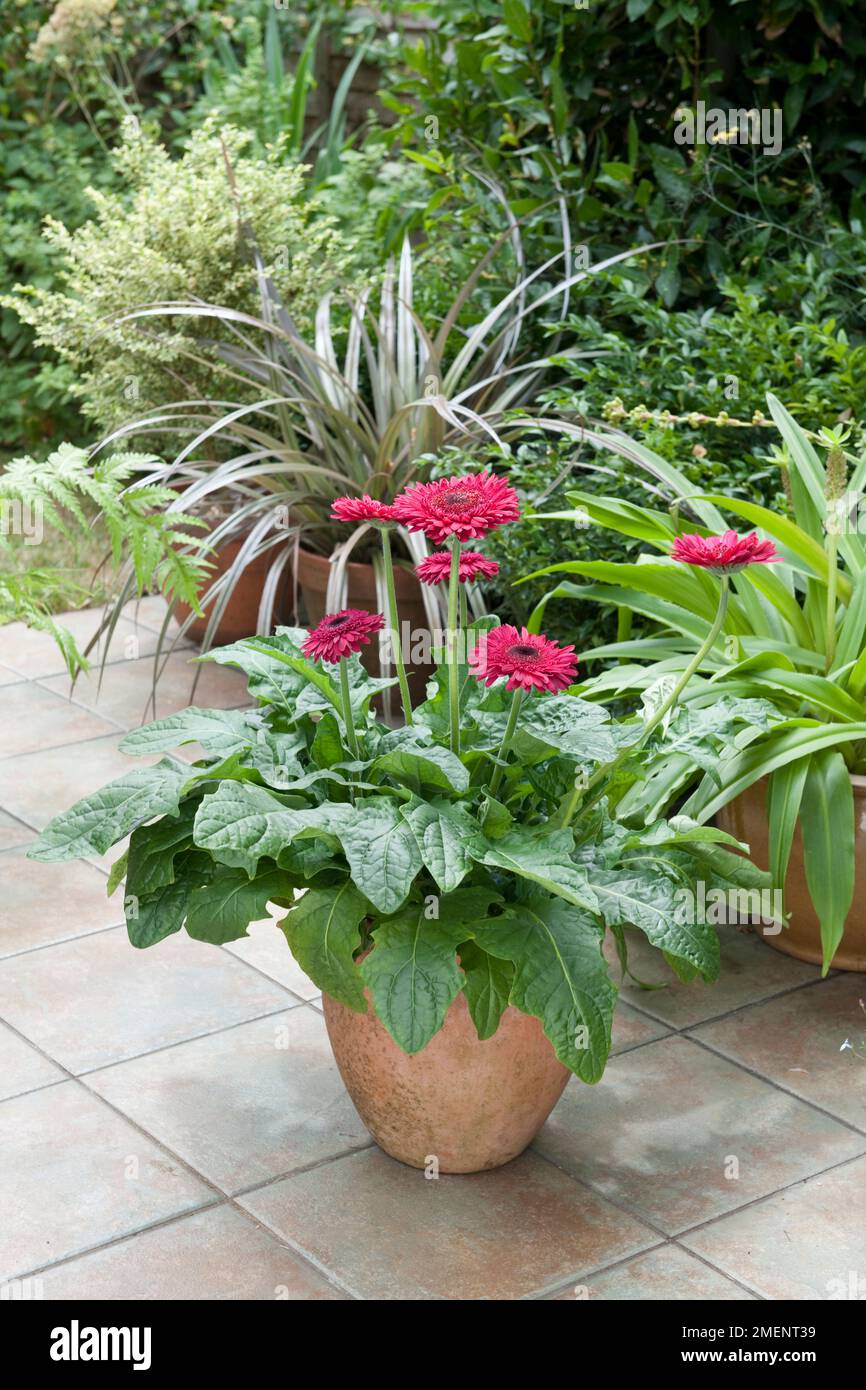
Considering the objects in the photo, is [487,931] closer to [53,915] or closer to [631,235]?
[53,915]

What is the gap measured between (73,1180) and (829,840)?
133 cm

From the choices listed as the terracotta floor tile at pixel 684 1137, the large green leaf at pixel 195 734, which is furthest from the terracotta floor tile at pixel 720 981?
the large green leaf at pixel 195 734

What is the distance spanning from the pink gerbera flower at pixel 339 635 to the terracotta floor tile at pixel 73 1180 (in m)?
0.83

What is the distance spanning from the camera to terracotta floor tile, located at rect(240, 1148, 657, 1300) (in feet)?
6.89

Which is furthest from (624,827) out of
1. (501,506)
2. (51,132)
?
(51,132)

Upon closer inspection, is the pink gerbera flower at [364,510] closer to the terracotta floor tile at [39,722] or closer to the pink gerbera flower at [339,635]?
the pink gerbera flower at [339,635]

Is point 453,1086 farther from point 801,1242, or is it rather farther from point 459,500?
point 459,500

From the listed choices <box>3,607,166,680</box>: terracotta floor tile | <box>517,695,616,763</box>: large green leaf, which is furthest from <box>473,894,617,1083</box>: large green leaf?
<box>3,607,166,680</box>: terracotta floor tile

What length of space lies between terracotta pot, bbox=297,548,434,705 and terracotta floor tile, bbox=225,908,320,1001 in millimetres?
930

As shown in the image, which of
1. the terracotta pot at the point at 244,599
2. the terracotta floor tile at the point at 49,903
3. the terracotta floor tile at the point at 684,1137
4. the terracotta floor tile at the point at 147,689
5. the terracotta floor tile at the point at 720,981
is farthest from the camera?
the terracotta pot at the point at 244,599

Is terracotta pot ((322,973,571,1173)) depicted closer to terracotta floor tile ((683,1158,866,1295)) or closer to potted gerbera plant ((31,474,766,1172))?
potted gerbera plant ((31,474,766,1172))

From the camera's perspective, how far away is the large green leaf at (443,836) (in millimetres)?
1955

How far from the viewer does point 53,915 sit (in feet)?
10.2

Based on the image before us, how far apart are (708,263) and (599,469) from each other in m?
1.07
